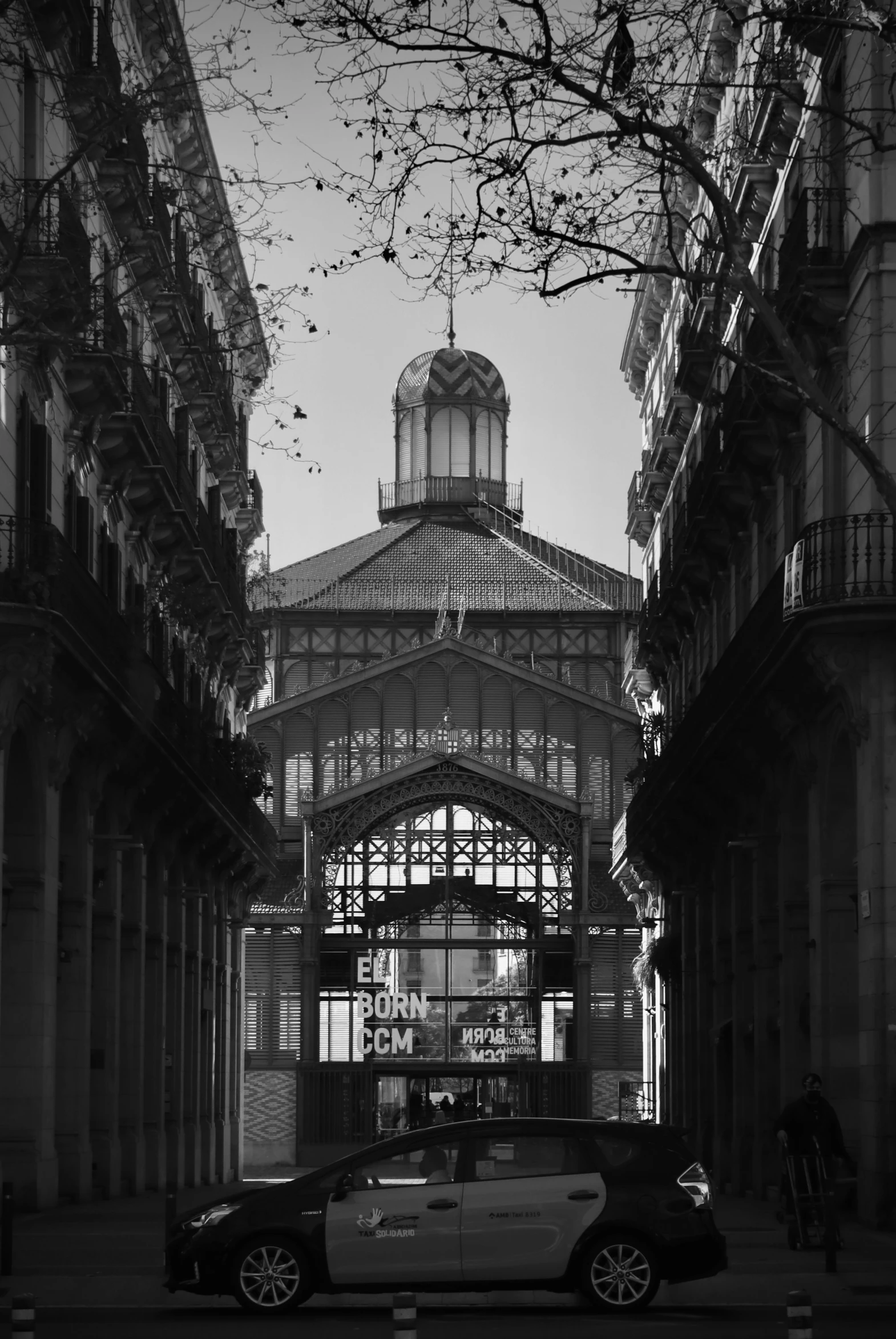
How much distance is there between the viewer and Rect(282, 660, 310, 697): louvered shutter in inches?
2936

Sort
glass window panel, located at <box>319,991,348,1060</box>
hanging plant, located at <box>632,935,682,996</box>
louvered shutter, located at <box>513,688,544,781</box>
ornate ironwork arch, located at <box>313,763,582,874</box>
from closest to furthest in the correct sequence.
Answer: hanging plant, located at <box>632,935,682,996</box>
glass window panel, located at <box>319,991,348,1060</box>
ornate ironwork arch, located at <box>313,763,582,874</box>
louvered shutter, located at <box>513,688,544,781</box>

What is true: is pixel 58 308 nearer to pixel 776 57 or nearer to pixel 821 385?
pixel 776 57

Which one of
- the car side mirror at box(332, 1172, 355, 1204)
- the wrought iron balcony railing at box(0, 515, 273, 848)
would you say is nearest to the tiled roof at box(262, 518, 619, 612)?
the wrought iron balcony railing at box(0, 515, 273, 848)

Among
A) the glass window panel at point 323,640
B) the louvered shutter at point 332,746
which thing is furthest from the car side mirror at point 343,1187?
the glass window panel at point 323,640

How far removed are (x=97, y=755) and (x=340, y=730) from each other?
32.6 metres

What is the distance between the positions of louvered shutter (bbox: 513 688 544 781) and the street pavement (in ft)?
143

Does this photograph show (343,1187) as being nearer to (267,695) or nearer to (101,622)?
(101,622)

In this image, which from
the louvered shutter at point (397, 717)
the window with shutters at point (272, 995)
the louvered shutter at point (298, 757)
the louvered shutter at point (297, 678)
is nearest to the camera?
the window with shutters at point (272, 995)

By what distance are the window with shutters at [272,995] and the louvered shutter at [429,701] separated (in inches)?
306

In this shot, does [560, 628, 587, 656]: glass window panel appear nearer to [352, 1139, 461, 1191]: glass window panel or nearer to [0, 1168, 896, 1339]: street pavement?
[0, 1168, 896, 1339]: street pavement

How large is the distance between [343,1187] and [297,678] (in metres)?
55.5

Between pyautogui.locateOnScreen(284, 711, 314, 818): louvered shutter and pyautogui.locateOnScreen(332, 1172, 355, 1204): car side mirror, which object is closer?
pyautogui.locateOnScreen(332, 1172, 355, 1204): car side mirror

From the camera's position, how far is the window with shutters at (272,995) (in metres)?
63.2

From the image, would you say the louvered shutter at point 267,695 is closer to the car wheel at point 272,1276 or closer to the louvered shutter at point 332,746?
the louvered shutter at point 332,746
